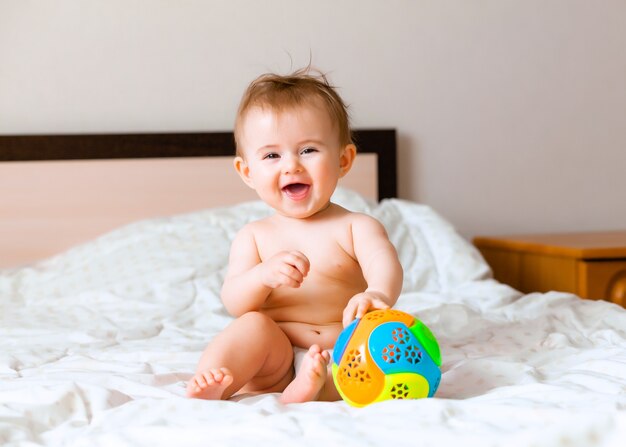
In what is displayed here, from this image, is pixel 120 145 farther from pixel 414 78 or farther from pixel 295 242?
pixel 295 242

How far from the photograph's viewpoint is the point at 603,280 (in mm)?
2027

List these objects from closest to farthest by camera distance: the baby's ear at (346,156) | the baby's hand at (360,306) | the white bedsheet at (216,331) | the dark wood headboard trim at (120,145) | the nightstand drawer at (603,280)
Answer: the white bedsheet at (216,331)
the baby's hand at (360,306)
the baby's ear at (346,156)
the nightstand drawer at (603,280)
the dark wood headboard trim at (120,145)

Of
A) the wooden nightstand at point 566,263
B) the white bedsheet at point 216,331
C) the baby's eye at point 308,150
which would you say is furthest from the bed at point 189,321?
the baby's eye at point 308,150

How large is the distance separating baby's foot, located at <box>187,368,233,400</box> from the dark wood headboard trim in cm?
150

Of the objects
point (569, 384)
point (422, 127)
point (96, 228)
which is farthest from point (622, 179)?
point (569, 384)

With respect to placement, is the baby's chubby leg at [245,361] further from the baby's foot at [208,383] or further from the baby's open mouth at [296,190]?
the baby's open mouth at [296,190]

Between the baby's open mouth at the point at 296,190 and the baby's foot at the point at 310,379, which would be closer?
the baby's foot at the point at 310,379

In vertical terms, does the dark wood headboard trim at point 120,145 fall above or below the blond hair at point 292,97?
below

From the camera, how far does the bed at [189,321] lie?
0.74 meters

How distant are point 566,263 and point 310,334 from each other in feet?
3.79

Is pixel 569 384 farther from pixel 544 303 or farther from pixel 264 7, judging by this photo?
pixel 264 7

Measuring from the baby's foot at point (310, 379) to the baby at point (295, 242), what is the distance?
0.32ft

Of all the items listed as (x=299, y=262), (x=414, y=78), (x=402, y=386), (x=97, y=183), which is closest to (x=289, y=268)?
(x=299, y=262)

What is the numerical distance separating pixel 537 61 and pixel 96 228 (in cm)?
156
